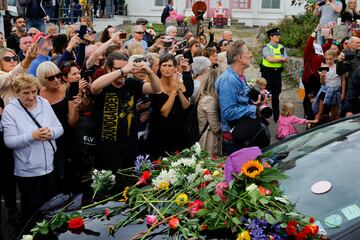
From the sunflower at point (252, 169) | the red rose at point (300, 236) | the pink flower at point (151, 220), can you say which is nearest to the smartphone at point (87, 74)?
the pink flower at point (151, 220)

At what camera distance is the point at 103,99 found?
204 inches

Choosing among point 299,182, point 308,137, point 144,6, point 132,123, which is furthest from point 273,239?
point 144,6

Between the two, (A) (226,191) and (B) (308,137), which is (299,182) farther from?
(B) (308,137)

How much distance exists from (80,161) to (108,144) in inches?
26.7

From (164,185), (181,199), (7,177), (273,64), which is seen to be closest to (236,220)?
(181,199)

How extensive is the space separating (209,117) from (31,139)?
78.1 inches

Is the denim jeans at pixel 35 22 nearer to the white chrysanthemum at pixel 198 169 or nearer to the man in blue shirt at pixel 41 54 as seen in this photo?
the man in blue shirt at pixel 41 54

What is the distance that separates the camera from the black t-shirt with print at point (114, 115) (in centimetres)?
518

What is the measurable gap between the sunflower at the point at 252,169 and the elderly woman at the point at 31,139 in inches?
93.9

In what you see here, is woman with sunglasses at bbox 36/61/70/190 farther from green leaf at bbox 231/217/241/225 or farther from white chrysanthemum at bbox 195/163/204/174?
green leaf at bbox 231/217/241/225

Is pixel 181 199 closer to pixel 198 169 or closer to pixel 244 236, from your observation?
pixel 198 169

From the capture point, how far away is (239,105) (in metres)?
5.71

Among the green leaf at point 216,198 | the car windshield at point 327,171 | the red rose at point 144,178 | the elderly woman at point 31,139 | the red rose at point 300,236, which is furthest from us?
the elderly woman at point 31,139

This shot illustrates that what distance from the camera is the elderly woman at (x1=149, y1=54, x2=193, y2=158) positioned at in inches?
232
